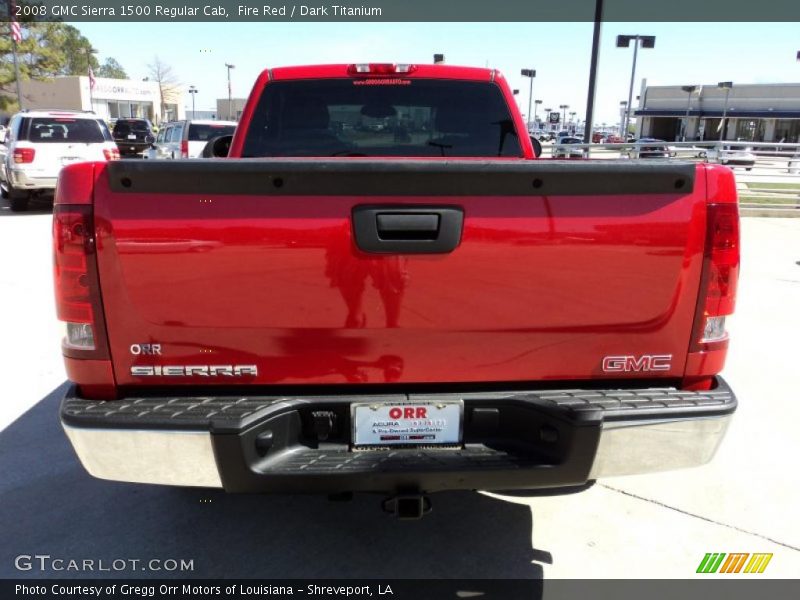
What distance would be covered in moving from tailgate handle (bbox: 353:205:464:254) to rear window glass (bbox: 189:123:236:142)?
16987 mm

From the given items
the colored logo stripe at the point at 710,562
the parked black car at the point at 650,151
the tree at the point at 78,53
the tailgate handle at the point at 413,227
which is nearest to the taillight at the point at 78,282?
the tailgate handle at the point at 413,227

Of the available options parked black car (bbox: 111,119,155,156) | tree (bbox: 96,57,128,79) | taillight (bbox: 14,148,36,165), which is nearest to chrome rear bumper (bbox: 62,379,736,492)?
taillight (bbox: 14,148,36,165)

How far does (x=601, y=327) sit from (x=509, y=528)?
136 centimetres

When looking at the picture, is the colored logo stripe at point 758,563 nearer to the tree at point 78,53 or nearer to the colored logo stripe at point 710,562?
the colored logo stripe at point 710,562

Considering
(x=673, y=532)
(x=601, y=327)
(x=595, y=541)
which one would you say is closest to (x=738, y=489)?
(x=673, y=532)

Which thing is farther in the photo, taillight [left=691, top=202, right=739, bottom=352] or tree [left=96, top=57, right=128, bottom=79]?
tree [left=96, top=57, right=128, bottom=79]

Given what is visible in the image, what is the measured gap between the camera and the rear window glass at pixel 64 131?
13.8 metres

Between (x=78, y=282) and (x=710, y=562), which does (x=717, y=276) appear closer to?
(x=710, y=562)

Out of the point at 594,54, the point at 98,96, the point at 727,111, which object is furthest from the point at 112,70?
the point at 594,54

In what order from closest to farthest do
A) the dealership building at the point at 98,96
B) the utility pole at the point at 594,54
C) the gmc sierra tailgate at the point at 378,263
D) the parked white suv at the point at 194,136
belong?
the gmc sierra tailgate at the point at 378,263 < the utility pole at the point at 594,54 < the parked white suv at the point at 194,136 < the dealership building at the point at 98,96

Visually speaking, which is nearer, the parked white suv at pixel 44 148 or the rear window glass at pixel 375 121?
the rear window glass at pixel 375 121

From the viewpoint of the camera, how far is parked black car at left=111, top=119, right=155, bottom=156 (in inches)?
1241

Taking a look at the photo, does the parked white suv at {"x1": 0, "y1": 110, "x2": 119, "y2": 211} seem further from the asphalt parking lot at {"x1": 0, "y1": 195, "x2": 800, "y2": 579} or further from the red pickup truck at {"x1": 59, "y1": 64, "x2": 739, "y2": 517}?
the red pickup truck at {"x1": 59, "y1": 64, "x2": 739, "y2": 517}

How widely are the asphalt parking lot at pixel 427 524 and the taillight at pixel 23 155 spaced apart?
11.2 meters
